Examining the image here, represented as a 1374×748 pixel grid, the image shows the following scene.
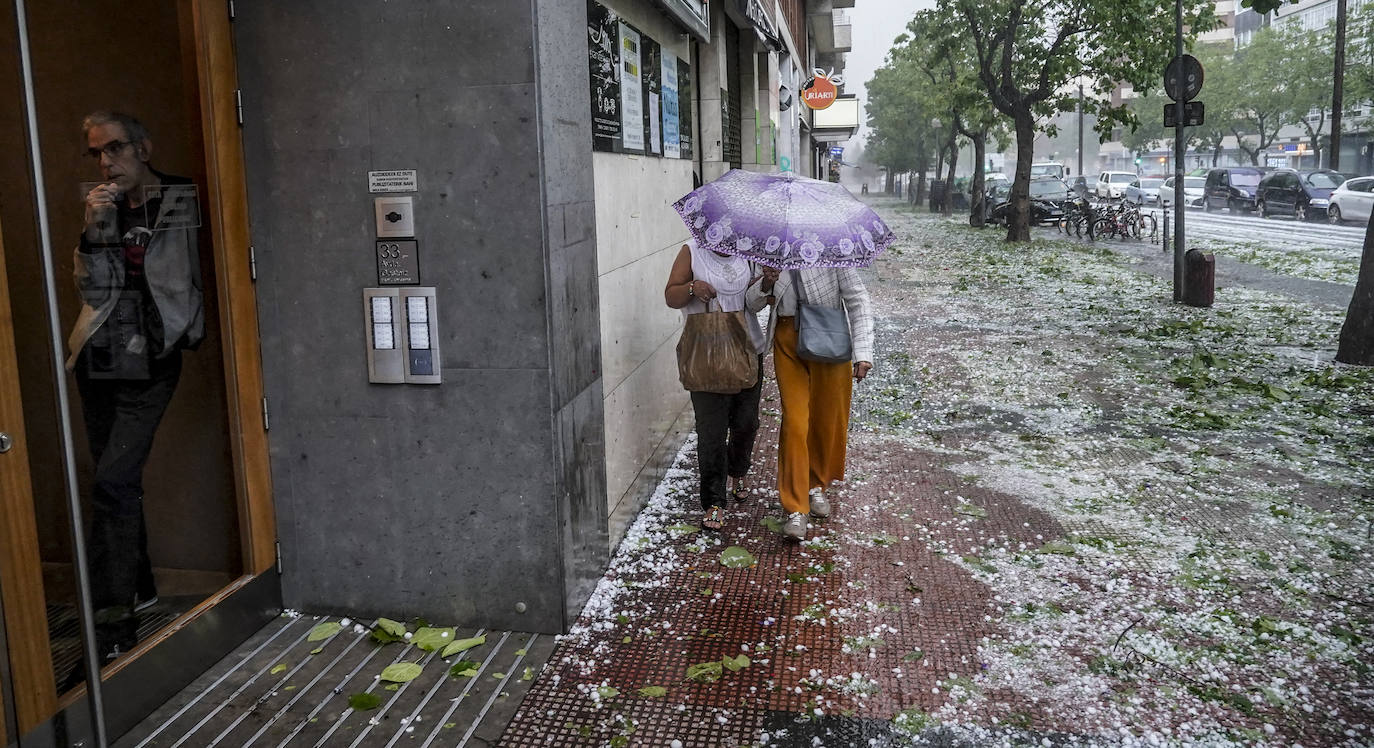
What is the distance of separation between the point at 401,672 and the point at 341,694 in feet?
0.76

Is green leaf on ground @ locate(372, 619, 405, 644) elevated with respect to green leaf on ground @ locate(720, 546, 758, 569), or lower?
elevated

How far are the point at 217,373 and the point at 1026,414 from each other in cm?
612

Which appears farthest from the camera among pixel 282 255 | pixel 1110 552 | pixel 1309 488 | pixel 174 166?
pixel 1309 488

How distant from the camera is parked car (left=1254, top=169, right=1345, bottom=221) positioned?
1287 inches

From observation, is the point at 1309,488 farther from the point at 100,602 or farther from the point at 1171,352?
the point at 100,602

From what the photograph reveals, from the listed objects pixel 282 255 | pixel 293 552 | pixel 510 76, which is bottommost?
pixel 293 552

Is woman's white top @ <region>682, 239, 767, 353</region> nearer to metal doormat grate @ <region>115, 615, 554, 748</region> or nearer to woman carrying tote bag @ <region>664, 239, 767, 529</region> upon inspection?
woman carrying tote bag @ <region>664, 239, 767, 529</region>

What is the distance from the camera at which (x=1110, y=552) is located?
531 cm

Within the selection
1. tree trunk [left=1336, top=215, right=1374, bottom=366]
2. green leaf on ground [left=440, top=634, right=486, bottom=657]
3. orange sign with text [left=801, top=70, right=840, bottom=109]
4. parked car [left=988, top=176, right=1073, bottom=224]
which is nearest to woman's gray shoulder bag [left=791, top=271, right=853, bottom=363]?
green leaf on ground [left=440, top=634, right=486, bottom=657]

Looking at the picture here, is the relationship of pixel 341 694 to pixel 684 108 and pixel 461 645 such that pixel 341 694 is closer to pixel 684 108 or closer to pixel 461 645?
pixel 461 645

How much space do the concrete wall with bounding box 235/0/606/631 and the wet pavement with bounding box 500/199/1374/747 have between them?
2.14 feet

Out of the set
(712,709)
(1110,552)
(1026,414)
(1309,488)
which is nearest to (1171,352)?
(1026,414)

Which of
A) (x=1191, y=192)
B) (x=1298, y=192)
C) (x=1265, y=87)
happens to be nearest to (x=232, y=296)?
(x=1298, y=192)

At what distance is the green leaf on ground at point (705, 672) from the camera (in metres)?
4.05
